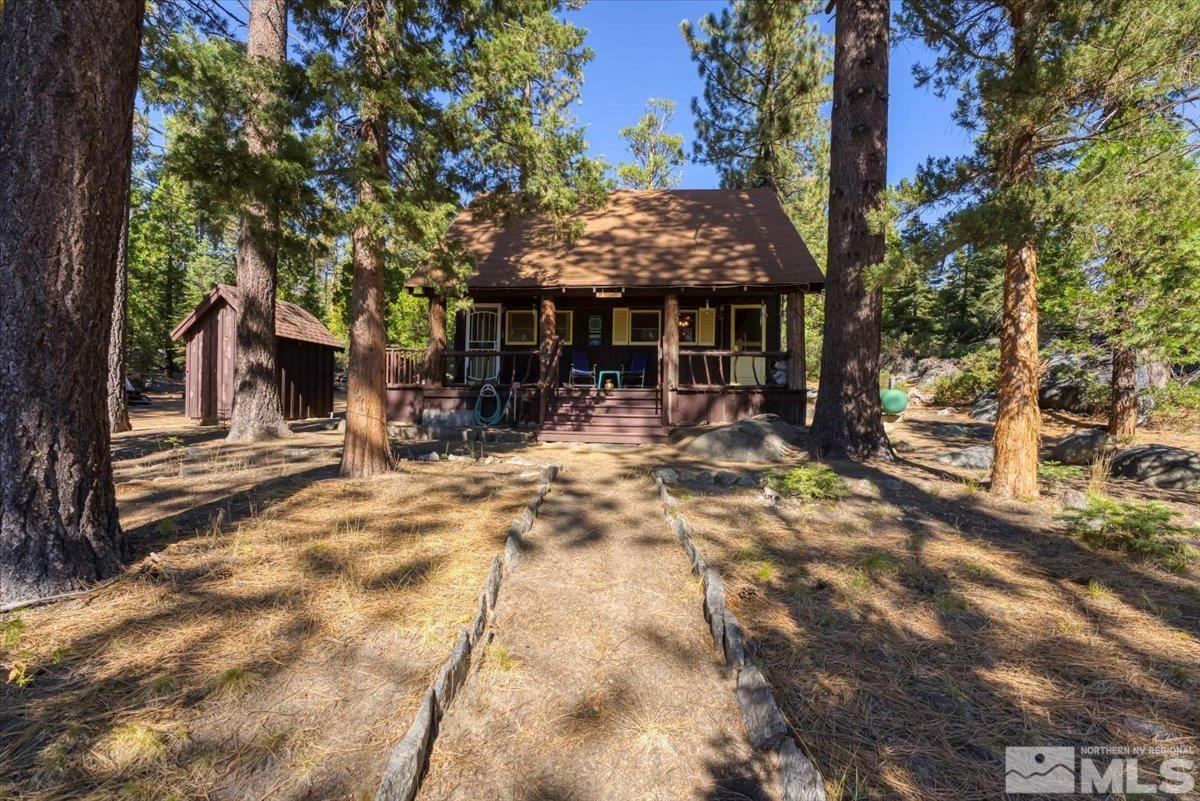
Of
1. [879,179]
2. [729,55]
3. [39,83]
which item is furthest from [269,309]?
[729,55]

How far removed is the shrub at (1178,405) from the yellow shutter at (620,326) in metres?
9.76

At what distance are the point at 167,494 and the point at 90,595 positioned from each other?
8.45 feet

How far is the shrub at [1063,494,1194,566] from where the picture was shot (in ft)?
12.2

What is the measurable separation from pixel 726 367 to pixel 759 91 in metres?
10.7

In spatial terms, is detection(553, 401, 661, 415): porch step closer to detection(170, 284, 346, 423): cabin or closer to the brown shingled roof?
the brown shingled roof

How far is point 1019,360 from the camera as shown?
5.01 meters

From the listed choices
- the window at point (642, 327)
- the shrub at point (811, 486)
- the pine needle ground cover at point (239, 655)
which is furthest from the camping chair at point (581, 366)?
the pine needle ground cover at point (239, 655)

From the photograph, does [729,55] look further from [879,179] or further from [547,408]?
[547,408]

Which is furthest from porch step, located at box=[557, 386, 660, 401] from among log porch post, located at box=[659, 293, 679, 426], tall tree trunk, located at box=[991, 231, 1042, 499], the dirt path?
the dirt path

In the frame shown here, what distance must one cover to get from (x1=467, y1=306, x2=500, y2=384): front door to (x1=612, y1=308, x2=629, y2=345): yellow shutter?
3155 millimetres

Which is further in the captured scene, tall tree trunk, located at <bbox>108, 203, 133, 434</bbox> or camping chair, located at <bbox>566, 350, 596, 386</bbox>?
camping chair, located at <bbox>566, 350, 596, 386</bbox>

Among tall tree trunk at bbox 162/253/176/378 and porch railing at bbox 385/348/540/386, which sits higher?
tall tree trunk at bbox 162/253/176/378

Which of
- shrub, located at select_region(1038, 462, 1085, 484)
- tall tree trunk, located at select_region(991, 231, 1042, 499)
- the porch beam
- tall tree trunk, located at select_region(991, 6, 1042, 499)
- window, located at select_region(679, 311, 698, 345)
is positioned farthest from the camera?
window, located at select_region(679, 311, 698, 345)

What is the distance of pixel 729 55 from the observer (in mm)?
16219
